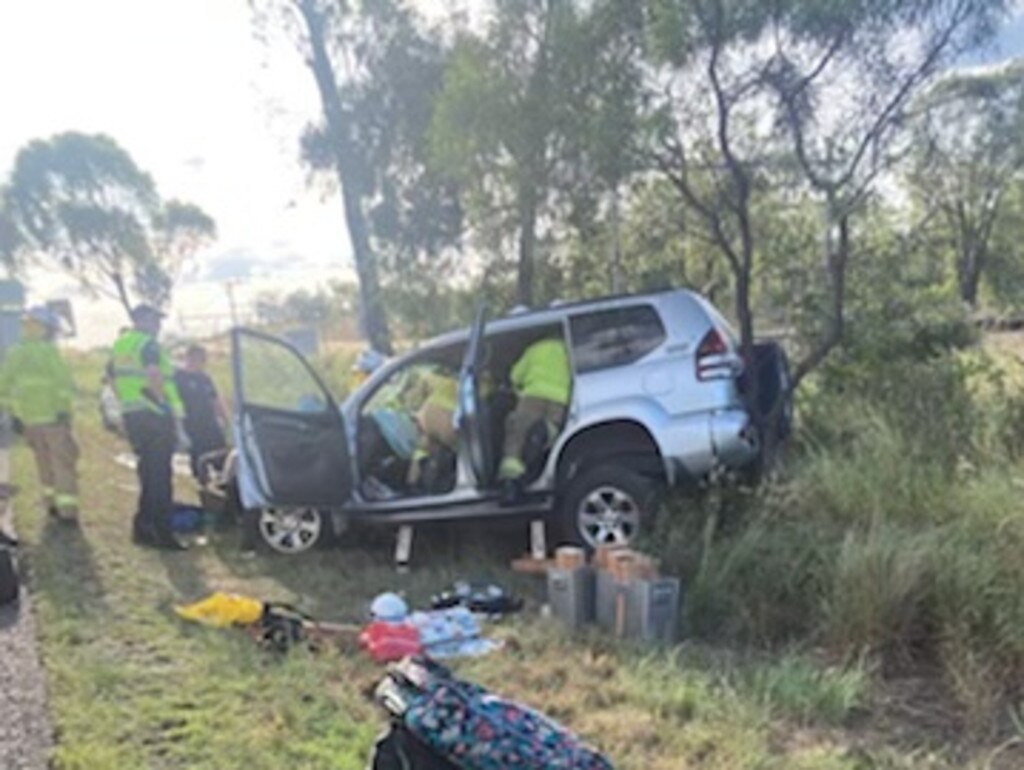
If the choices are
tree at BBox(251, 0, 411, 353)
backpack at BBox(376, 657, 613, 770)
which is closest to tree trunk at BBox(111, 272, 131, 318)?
tree at BBox(251, 0, 411, 353)

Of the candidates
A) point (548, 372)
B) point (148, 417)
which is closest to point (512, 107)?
point (548, 372)

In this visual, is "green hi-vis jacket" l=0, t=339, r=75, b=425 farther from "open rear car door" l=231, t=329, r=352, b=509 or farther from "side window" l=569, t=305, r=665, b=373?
"side window" l=569, t=305, r=665, b=373

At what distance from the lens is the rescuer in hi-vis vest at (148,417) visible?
23.1 feet

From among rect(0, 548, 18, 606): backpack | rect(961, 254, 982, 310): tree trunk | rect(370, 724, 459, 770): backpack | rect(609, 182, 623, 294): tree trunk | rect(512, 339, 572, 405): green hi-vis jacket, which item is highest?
rect(961, 254, 982, 310): tree trunk

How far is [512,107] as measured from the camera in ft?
26.0

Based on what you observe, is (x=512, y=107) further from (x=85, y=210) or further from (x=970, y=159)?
(x=85, y=210)

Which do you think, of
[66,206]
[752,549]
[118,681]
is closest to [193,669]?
[118,681]

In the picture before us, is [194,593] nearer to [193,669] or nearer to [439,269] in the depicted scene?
[193,669]

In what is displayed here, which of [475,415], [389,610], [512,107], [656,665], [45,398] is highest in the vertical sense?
[512,107]

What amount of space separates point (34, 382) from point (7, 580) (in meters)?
2.43

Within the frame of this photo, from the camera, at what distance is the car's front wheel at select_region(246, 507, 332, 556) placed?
7.04 m

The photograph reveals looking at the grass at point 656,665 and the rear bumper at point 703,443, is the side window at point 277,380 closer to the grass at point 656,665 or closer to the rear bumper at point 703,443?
the grass at point 656,665

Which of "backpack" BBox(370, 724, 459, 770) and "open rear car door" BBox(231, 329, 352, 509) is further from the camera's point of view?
"open rear car door" BBox(231, 329, 352, 509)

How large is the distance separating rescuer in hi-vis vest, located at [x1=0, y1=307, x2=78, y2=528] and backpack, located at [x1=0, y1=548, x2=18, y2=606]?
215cm
